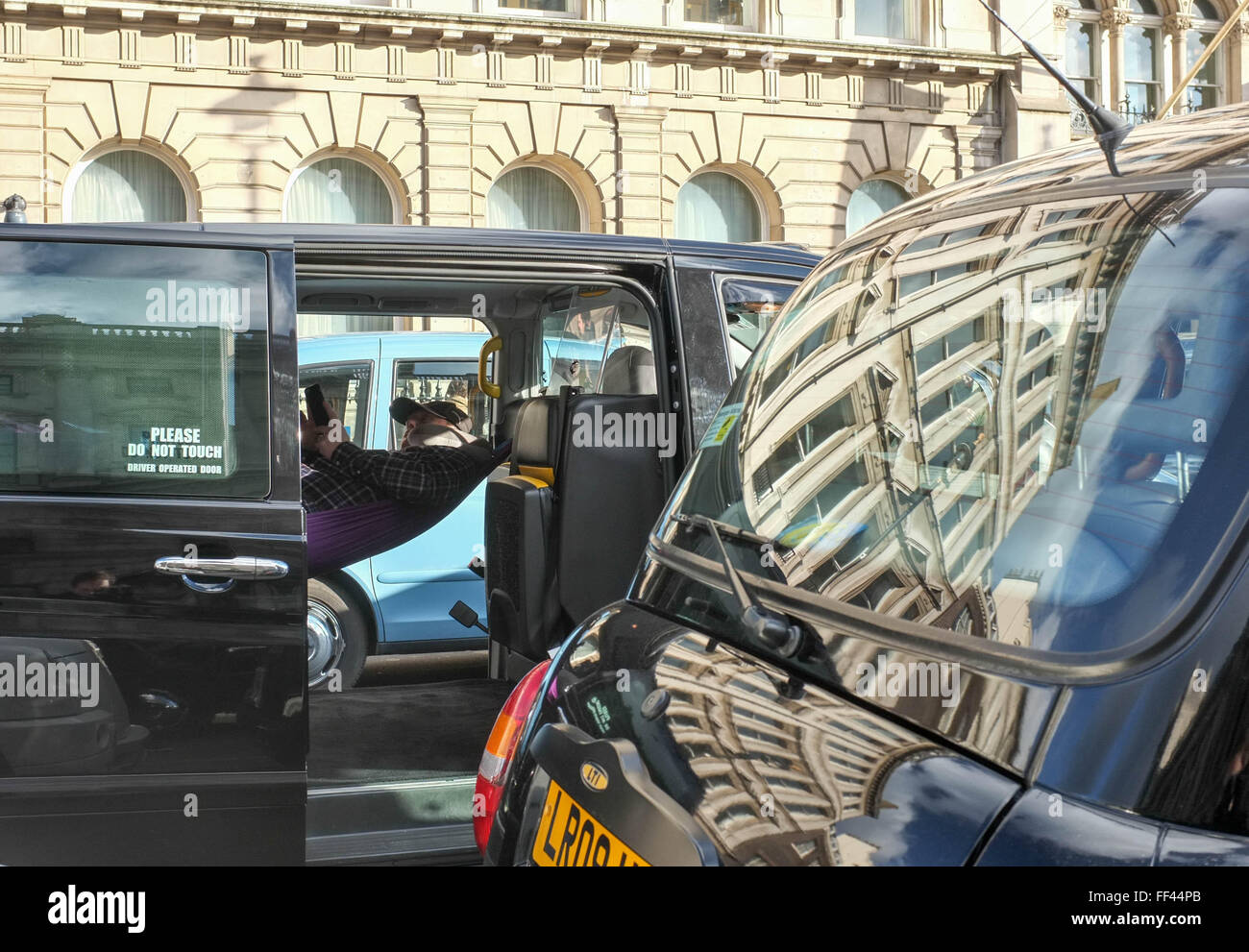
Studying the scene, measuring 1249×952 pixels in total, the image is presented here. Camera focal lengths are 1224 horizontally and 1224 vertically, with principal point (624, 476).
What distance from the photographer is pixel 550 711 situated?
5.89 ft

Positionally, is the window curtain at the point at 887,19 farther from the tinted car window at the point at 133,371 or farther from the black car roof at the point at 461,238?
the tinted car window at the point at 133,371

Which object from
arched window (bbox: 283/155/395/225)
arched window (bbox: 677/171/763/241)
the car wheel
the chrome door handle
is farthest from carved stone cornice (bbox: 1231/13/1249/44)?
the chrome door handle

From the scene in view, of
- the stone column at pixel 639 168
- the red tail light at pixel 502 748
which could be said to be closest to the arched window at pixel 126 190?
the stone column at pixel 639 168

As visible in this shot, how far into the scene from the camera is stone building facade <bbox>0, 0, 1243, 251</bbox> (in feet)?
51.3

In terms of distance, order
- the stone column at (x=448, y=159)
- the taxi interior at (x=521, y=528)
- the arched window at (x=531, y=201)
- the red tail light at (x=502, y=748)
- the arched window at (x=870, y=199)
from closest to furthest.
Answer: the red tail light at (x=502, y=748), the taxi interior at (x=521, y=528), the stone column at (x=448, y=159), the arched window at (x=531, y=201), the arched window at (x=870, y=199)

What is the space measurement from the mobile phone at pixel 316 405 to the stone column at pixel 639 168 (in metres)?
12.6

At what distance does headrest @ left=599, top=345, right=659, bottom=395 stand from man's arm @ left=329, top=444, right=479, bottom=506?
120cm

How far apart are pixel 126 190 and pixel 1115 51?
16067 millimetres

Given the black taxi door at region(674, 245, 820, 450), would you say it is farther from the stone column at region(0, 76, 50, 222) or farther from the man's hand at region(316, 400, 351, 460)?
the stone column at region(0, 76, 50, 222)

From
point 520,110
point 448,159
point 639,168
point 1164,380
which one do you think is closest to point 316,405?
point 1164,380

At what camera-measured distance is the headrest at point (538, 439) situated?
150 inches
